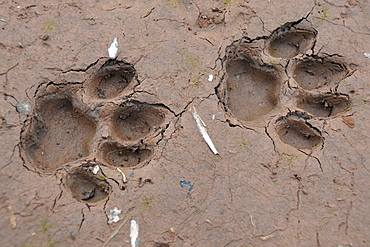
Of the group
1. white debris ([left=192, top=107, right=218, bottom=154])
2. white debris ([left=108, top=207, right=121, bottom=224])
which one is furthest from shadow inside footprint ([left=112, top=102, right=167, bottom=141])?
white debris ([left=108, top=207, right=121, bottom=224])

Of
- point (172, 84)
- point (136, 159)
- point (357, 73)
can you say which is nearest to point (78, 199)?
point (136, 159)

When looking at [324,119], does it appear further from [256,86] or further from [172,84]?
[172,84]

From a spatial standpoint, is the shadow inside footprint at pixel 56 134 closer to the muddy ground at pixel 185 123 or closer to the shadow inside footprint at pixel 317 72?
the muddy ground at pixel 185 123

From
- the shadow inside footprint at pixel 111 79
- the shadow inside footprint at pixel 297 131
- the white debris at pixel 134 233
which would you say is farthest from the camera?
the shadow inside footprint at pixel 111 79

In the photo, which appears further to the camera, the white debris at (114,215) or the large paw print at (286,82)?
the large paw print at (286,82)

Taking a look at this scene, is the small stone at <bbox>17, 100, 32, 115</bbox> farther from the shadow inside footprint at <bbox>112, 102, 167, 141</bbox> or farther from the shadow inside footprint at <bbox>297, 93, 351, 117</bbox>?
the shadow inside footprint at <bbox>297, 93, 351, 117</bbox>

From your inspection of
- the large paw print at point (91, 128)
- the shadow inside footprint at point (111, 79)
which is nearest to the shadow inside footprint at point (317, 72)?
the large paw print at point (91, 128)
